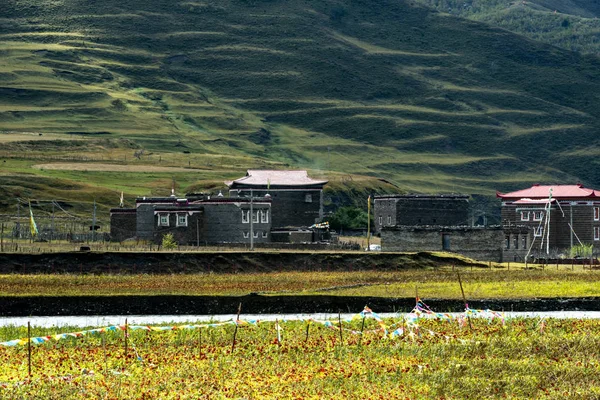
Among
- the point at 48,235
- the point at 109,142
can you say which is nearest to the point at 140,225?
the point at 48,235

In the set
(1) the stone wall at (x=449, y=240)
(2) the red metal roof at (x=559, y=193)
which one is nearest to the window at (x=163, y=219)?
(1) the stone wall at (x=449, y=240)

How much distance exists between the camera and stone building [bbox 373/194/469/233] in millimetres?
116312

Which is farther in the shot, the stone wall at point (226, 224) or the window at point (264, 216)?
the window at point (264, 216)

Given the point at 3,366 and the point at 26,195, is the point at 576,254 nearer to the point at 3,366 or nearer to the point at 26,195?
the point at 26,195

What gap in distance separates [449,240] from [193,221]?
2344 cm

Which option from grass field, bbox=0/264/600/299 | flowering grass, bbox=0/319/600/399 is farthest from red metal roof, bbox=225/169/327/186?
flowering grass, bbox=0/319/600/399

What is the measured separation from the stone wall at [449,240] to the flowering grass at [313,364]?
51289mm

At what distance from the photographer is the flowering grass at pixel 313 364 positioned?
29312 mm

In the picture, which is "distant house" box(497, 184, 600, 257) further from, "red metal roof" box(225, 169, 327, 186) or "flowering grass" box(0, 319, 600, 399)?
"flowering grass" box(0, 319, 600, 399)

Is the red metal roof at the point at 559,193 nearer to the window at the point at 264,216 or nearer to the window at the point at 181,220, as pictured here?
the window at the point at 264,216

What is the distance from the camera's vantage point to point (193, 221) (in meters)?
101

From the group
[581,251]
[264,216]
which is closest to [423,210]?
[581,251]

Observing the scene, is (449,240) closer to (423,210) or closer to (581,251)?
Answer: (581,251)

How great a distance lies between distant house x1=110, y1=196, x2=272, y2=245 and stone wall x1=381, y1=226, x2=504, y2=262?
556 inches
